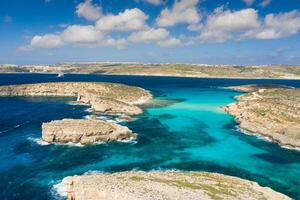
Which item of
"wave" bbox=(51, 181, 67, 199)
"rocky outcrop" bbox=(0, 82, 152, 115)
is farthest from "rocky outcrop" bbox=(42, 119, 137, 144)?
"rocky outcrop" bbox=(0, 82, 152, 115)

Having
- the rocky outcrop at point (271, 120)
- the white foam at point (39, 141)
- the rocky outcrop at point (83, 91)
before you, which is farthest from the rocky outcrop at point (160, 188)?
the rocky outcrop at point (83, 91)

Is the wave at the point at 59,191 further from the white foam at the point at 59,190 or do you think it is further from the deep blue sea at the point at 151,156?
the deep blue sea at the point at 151,156

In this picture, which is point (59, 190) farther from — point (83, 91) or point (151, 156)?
point (83, 91)

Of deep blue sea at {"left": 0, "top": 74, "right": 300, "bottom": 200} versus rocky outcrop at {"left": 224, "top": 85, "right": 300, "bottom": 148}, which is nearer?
deep blue sea at {"left": 0, "top": 74, "right": 300, "bottom": 200}

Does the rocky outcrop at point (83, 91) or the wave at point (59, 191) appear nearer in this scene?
the wave at point (59, 191)

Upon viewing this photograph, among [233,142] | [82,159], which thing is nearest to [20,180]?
[82,159]

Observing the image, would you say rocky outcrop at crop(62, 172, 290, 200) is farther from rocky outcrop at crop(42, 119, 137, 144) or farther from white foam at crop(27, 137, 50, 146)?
white foam at crop(27, 137, 50, 146)
